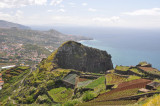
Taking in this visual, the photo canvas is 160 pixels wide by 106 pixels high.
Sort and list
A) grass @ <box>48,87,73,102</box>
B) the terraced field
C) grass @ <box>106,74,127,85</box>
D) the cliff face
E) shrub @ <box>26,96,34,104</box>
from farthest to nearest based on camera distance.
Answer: the cliff face → shrub @ <box>26,96,34,104</box> → grass @ <box>48,87,73,102</box> → grass @ <box>106,74,127,85</box> → the terraced field

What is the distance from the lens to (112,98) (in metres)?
15.0

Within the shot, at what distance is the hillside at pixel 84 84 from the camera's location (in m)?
14.9

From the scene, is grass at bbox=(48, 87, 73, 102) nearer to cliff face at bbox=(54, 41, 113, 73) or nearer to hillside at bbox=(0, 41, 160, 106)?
hillside at bbox=(0, 41, 160, 106)

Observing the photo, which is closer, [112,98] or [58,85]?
[112,98]

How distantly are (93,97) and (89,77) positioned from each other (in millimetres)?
13008

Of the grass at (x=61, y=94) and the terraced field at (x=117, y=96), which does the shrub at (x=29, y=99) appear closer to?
the grass at (x=61, y=94)

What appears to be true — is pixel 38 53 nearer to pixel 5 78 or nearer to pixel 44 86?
pixel 5 78

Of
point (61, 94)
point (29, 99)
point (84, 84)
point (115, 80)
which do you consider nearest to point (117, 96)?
point (115, 80)

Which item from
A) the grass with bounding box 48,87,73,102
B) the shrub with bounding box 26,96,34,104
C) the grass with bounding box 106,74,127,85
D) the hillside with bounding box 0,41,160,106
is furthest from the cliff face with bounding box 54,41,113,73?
the grass with bounding box 106,74,127,85

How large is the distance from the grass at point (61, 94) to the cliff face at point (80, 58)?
24655 millimetres

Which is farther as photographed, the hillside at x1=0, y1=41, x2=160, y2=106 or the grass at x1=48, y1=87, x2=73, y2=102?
the grass at x1=48, y1=87, x2=73, y2=102

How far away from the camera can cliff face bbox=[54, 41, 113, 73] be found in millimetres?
58894

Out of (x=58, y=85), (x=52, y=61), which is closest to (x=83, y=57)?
(x=52, y=61)

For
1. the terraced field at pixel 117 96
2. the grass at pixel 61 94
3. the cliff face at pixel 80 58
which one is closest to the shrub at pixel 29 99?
the grass at pixel 61 94
